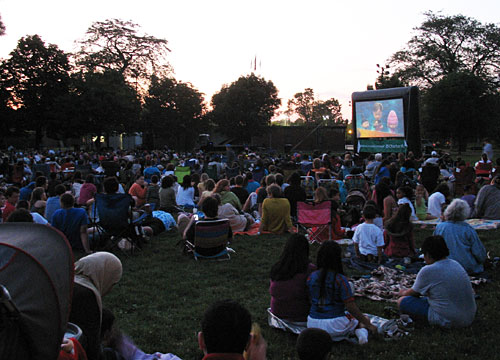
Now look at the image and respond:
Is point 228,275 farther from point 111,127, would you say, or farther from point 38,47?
point 38,47

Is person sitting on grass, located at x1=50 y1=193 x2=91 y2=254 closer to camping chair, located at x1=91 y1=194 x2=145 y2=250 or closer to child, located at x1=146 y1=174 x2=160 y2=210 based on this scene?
camping chair, located at x1=91 y1=194 x2=145 y2=250

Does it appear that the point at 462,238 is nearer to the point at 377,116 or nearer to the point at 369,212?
the point at 369,212

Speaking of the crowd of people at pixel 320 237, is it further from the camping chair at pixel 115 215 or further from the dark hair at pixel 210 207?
the camping chair at pixel 115 215

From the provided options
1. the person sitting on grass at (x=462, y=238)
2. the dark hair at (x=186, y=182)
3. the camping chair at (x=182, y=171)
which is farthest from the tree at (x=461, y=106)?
the person sitting on grass at (x=462, y=238)

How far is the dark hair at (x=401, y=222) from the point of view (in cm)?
651

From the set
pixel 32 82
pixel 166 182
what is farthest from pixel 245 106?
pixel 166 182

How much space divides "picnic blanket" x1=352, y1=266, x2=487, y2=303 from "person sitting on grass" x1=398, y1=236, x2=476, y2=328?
0.75 meters

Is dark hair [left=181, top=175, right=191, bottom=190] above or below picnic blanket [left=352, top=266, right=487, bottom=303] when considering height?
above

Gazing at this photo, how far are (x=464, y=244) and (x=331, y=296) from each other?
2755 mm

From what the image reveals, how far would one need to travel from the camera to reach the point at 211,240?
6891 millimetres

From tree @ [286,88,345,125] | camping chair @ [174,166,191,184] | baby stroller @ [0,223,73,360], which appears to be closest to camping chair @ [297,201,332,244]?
baby stroller @ [0,223,73,360]

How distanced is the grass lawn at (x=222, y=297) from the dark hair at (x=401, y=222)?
4.15 ft

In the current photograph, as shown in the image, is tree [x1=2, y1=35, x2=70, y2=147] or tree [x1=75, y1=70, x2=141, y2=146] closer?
tree [x1=75, y1=70, x2=141, y2=146]

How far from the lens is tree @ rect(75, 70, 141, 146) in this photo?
3559cm
